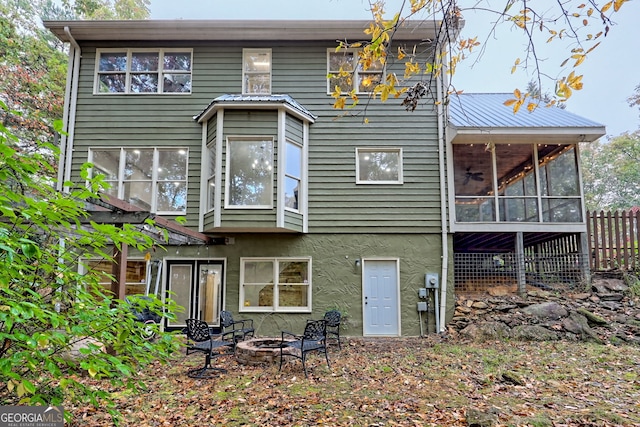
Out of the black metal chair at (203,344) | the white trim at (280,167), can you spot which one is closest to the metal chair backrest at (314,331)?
the black metal chair at (203,344)

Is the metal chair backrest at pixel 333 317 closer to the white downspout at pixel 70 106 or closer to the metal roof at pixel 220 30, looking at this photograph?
the metal roof at pixel 220 30

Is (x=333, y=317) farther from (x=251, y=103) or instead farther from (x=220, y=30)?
(x=220, y=30)

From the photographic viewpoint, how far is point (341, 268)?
31.6 feet

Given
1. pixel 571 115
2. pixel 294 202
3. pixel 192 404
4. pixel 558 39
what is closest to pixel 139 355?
pixel 192 404

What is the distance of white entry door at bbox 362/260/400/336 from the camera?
9461 mm

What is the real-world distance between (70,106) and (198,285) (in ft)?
19.6

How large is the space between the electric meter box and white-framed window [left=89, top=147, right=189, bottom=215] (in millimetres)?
6521

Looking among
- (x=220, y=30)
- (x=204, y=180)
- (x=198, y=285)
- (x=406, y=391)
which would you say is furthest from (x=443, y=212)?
(x=220, y=30)

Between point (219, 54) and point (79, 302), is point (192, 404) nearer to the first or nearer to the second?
point (79, 302)

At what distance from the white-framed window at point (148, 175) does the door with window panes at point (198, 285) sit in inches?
58.4

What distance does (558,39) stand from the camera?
288 centimetres

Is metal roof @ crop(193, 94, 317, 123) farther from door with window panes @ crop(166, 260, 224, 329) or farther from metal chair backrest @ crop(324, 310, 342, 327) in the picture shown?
metal chair backrest @ crop(324, 310, 342, 327)

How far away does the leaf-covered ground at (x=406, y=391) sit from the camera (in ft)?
14.1

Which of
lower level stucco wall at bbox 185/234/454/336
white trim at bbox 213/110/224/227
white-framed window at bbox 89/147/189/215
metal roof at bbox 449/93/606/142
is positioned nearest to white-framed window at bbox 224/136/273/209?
white trim at bbox 213/110/224/227
